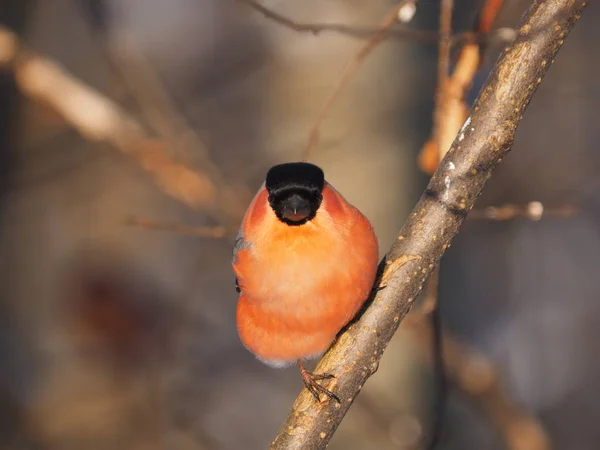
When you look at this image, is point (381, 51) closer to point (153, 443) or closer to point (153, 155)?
point (153, 155)

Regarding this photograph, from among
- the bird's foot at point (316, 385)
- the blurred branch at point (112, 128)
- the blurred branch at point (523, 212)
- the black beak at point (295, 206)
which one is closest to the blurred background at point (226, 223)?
the blurred branch at point (112, 128)

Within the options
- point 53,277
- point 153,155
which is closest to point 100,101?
point 153,155

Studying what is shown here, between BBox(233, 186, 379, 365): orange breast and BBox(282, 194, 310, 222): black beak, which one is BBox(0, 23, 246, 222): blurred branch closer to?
BBox(233, 186, 379, 365): orange breast

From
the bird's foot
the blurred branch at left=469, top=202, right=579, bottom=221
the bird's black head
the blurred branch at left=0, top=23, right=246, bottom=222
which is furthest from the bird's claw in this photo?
the blurred branch at left=0, top=23, right=246, bottom=222

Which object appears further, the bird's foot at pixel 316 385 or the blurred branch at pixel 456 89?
the blurred branch at pixel 456 89

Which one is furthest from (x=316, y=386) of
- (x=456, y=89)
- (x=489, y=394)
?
(x=489, y=394)

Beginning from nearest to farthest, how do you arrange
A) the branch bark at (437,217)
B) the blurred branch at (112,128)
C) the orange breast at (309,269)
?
1. the branch bark at (437,217)
2. the orange breast at (309,269)
3. the blurred branch at (112,128)

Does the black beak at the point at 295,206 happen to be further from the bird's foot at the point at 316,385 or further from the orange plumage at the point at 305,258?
the bird's foot at the point at 316,385
